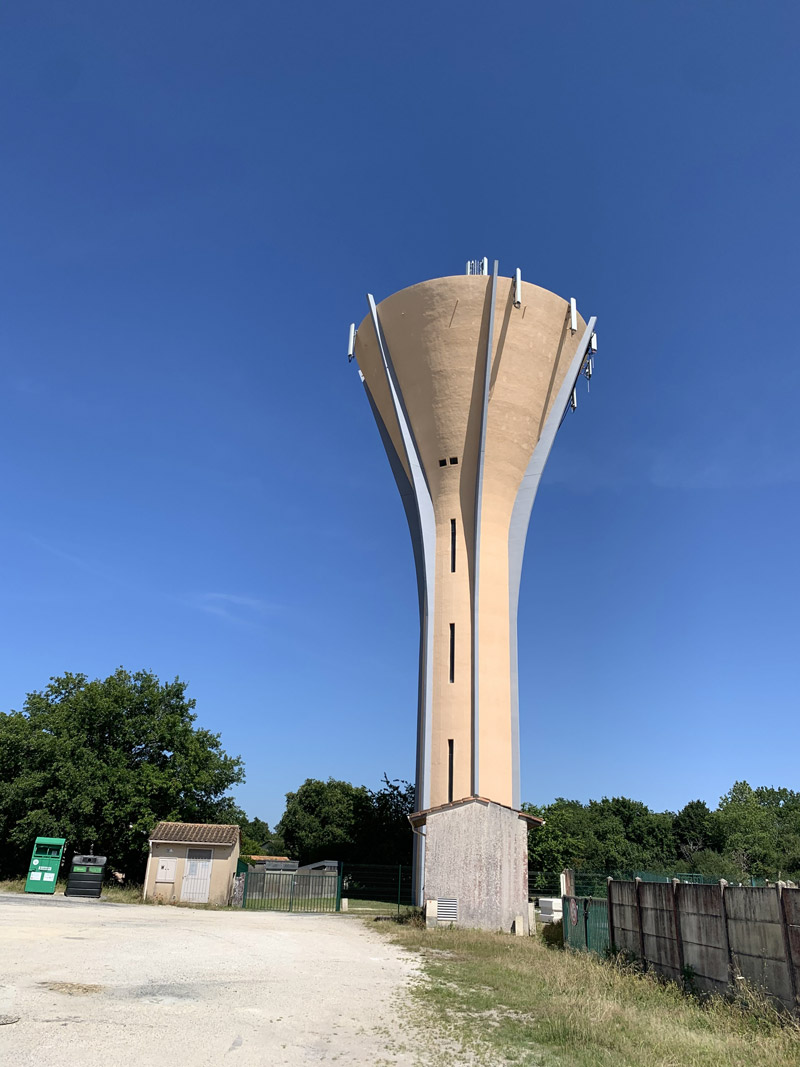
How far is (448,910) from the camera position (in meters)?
21.8

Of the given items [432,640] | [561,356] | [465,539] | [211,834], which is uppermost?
[561,356]

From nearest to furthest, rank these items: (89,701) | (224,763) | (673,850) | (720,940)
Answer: (720,940)
(89,701)
(224,763)
(673,850)

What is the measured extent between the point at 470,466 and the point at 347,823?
120 ft

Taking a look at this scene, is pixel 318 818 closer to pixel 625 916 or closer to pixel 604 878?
pixel 604 878

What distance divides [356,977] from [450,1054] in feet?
16.2

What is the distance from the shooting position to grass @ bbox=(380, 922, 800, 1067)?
25.5ft

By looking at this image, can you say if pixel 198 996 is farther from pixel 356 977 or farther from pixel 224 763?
pixel 224 763

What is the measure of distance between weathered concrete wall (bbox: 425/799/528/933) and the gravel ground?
465 centimetres

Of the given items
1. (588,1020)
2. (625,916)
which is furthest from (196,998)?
(625,916)

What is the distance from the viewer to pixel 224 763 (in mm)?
39250

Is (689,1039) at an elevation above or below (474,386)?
Answer: below

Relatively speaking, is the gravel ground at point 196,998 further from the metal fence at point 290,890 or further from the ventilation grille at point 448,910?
the metal fence at point 290,890

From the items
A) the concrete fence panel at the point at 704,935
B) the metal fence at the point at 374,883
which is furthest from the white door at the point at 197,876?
the concrete fence panel at the point at 704,935

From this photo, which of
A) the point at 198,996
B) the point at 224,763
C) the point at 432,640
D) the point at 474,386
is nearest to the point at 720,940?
the point at 198,996
